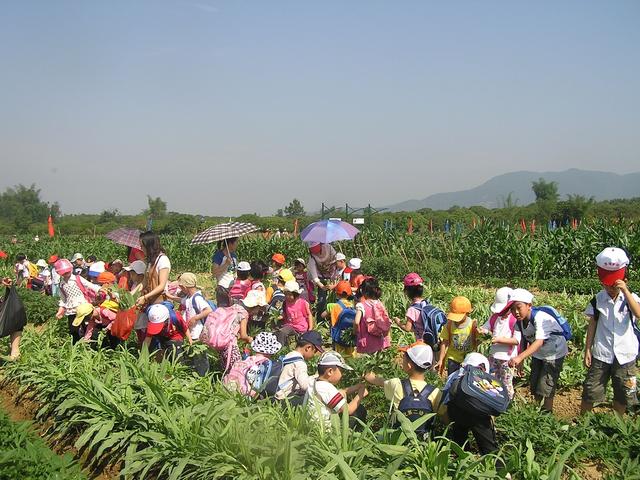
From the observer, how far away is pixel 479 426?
4.07 metres

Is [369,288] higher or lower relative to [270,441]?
higher

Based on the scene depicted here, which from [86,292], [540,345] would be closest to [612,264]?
[540,345]

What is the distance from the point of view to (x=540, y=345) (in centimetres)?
493

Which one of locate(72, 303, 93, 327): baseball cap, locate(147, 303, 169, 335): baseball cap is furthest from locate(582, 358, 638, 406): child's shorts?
locate(72, 303, 93, 327): baseball cap

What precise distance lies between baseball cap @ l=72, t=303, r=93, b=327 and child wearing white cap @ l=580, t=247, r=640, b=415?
20.4ft

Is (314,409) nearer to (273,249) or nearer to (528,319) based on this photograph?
(528,319)

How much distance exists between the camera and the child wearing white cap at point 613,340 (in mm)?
4794

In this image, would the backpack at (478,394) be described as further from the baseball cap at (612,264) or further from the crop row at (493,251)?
the crop row at (493,251)

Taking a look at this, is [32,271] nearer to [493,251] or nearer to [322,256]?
[322,256]

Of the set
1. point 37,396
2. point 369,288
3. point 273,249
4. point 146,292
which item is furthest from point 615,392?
point 273,249

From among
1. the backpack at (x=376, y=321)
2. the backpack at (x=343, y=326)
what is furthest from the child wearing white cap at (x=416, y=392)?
the backpack at (x=343, y=326)

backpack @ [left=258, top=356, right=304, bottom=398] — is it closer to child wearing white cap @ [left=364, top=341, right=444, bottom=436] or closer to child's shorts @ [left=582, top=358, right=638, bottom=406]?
child wearing white cap @ [left=364, top=341, right=444, bottom=436]

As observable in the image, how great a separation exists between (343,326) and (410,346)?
2.50m

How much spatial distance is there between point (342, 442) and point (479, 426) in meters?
1.08
